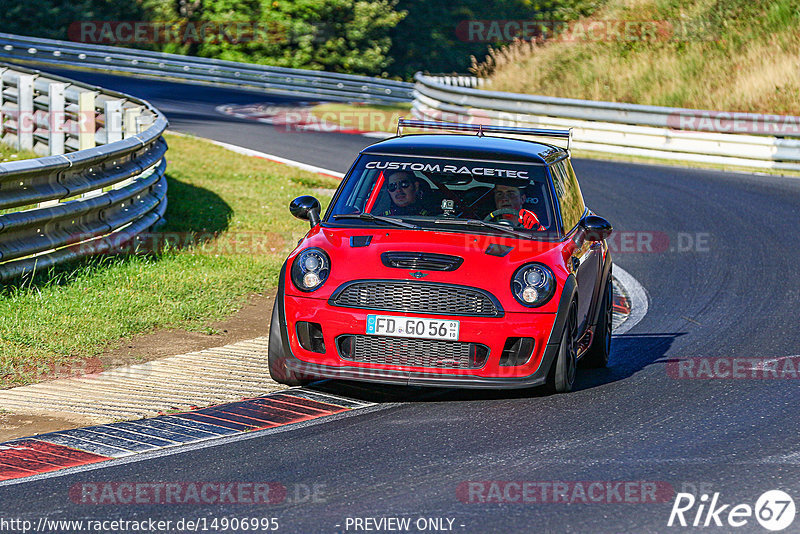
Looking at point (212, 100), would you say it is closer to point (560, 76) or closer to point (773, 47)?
point (560, 76)

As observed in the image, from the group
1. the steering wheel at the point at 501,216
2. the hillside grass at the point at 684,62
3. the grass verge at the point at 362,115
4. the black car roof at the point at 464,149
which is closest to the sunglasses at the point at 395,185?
the black car roof at the point at 464,149

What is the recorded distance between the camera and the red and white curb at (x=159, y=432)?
5.64 m

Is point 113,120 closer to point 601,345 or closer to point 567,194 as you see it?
point 567,194

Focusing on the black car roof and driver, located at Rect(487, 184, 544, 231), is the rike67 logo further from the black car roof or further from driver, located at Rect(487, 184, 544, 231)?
the black car roof

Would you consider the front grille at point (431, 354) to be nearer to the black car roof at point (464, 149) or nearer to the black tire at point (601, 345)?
the black tire at point (601, 345)

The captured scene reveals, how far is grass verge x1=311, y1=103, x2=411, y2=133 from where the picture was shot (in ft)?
87.1

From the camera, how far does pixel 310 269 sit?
6.88m

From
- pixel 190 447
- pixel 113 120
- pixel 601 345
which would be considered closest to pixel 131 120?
pixel 113 120

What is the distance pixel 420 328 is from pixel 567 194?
Result: 2073 millimetres

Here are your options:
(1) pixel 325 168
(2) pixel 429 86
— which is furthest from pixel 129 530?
(2) pixel 429 86

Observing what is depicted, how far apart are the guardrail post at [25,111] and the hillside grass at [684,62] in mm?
14374

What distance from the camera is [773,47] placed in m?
26.4

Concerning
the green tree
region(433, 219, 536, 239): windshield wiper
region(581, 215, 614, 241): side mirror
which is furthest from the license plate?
the green tree

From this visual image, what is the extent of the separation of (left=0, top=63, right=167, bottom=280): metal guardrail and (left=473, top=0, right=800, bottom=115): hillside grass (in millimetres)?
13839
